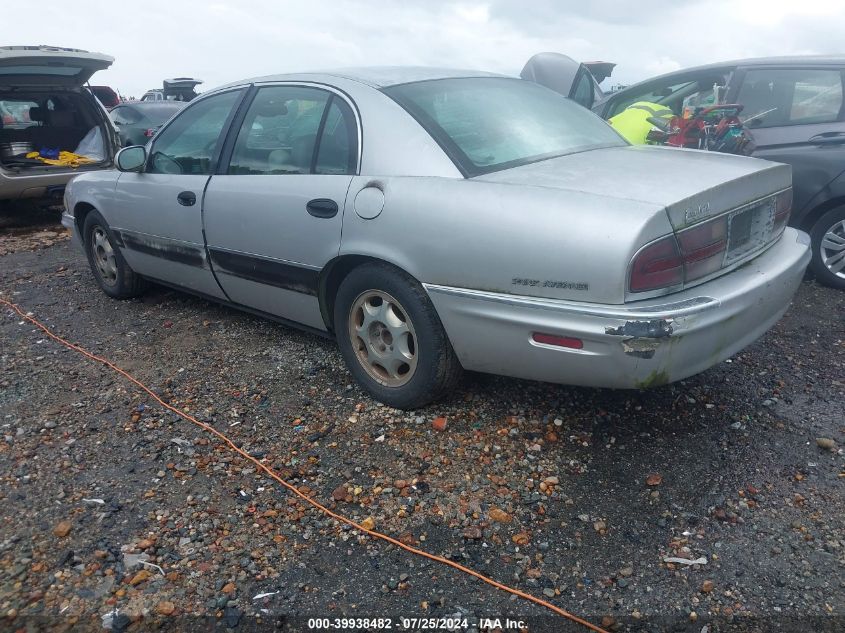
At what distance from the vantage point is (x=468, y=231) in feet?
8.37

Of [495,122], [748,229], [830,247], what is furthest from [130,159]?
[830,247]

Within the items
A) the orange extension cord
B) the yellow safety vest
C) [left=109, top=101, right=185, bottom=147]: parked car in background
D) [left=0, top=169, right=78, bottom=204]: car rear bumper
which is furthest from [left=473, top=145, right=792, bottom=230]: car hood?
[left=109, top=101, right=185, bottom=147]: parked car in background

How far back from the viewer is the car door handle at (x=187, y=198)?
382cm

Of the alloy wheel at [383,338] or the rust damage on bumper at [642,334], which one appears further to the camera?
the alloy wheel at [383,338]

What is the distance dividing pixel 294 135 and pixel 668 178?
184 cm

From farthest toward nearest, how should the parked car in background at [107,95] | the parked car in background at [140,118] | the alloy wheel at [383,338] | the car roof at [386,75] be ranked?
the parked car in background at [107,95] → the parked car in background at [140,118] → the car roof at [386,75] → the alloy wheel at [383,338]

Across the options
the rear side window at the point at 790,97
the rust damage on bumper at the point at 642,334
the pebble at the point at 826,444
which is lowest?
the pebble at the point at 826,444

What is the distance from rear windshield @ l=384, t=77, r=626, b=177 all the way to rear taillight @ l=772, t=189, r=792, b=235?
0.83 m

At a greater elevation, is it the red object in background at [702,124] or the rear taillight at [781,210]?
the red object in background at [702,124]

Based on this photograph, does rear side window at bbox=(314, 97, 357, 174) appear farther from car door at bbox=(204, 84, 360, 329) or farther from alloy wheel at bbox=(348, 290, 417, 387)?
alloy wheel at bbox=(348, 290, 417, 387)

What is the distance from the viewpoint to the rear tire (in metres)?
4.80

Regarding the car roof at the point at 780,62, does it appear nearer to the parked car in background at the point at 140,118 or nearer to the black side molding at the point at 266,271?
the black side molding at the point at 266,271

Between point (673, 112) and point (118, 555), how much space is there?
18.4 feet

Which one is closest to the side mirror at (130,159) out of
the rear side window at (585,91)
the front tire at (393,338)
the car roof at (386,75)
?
the car roof at (386,75)
